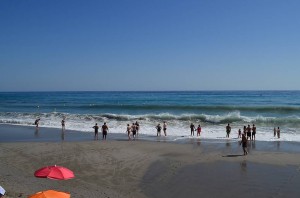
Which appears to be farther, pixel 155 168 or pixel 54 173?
pixel 155 168

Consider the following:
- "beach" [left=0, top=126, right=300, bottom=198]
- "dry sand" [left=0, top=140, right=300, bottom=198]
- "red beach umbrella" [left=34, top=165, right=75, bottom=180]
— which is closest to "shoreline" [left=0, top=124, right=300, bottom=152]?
"beach" [left=0, top=126, right=300, bottom=198]

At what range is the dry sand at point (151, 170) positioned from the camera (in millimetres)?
12828

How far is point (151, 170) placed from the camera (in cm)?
1598

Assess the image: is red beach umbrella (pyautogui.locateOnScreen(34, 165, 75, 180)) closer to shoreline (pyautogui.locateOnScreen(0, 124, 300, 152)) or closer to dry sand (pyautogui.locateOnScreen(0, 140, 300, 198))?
dry sand (pyautogui.locateOnScreen(0, 140, 300, 198))

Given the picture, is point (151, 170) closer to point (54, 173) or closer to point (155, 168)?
point (155, 168)

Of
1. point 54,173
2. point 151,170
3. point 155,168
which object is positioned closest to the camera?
point 54,173

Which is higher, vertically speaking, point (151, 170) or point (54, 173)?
point (54, 173)

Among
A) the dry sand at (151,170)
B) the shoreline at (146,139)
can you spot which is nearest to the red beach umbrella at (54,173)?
the dry sand at (151,170)

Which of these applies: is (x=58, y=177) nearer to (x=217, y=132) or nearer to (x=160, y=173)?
(x=160, y=173)

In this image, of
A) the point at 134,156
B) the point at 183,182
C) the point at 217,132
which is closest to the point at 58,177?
the point at 183,182

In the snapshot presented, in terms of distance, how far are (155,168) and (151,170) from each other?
1.43 ft

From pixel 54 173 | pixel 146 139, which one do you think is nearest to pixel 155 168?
pixel 54 173

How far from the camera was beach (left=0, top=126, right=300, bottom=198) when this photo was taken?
42.2 ft

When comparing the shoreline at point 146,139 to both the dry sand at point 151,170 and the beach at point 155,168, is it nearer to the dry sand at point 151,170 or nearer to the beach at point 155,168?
the beach at point 155,168
